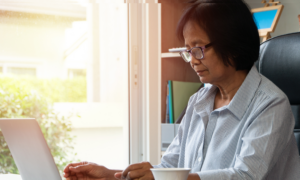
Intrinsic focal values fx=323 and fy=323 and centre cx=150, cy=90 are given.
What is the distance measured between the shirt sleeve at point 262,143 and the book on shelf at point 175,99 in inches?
37.9

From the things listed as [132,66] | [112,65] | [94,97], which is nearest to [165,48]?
[132,66]

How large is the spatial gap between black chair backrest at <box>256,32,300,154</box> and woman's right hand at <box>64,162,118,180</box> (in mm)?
658

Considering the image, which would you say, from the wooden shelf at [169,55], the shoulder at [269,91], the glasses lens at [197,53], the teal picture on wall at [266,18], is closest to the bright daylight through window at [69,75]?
the wooden shelf at [169,55]

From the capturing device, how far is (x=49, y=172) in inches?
36.9

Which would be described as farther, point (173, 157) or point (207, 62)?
point (173, 157)

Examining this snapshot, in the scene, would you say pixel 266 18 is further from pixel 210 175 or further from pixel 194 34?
pixel 210 175

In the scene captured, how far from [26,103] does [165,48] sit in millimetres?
893

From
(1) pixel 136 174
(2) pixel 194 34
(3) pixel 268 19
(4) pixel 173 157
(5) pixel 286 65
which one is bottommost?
(4) pixel 173 157

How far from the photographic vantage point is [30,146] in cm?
91

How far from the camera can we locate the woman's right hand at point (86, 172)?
3.34 feet

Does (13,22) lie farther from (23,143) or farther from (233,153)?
(233,153)

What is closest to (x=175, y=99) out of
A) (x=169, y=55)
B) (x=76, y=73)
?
(x=169, y=55)

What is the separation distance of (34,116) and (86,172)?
40.9 inches

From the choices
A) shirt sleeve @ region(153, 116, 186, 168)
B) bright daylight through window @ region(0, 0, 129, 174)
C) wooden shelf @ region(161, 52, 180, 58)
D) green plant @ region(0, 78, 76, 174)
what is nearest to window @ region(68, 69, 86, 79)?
bright daylight through window @ region(0, 0, 129, 174)
